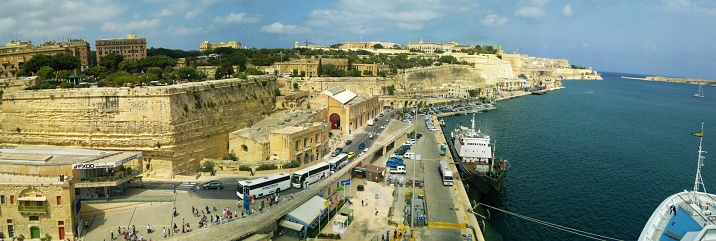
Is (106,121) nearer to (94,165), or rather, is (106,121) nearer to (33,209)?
(94,165)

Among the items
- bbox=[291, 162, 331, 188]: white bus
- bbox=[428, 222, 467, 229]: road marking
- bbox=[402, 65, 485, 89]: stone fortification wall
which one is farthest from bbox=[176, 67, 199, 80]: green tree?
bbox=[402, 65, 485, 89]: stone fortification wall

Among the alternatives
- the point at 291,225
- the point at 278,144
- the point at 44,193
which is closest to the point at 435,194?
the point at 291,225

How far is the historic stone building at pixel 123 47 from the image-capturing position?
57.9 m

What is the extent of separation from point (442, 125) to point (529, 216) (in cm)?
3100

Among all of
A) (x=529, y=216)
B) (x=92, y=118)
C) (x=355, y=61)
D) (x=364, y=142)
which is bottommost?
(x=529, y=216)

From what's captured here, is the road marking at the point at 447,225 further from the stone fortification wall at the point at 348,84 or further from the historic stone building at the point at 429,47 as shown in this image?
the historic stone building at the point at 429,47

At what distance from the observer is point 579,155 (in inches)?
1578

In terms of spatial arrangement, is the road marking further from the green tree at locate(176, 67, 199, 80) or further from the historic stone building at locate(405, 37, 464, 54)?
the historic stone building at locate(405, 37, 464, 54)

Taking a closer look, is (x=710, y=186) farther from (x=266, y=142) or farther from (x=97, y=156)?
(x=97, y=156)

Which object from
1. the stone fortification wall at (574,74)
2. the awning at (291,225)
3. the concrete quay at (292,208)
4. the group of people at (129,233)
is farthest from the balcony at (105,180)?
the stone fortification wall at (574,74)

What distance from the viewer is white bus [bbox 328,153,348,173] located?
1082 inches

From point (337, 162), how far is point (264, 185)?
7.37 m

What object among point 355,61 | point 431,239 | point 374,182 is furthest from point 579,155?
point 355,61

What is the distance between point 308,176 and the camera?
2453 centimetres
